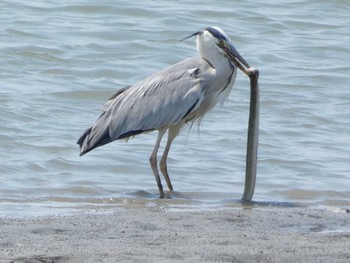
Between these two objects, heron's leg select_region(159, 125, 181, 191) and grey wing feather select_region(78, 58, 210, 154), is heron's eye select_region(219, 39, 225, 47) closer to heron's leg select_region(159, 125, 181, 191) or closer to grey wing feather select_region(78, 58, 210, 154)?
grey wing feather select_region(78, 58, 210, 154)

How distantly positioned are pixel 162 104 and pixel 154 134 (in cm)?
216

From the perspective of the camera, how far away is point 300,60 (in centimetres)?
1540

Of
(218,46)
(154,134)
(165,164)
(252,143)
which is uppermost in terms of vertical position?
(218,46)

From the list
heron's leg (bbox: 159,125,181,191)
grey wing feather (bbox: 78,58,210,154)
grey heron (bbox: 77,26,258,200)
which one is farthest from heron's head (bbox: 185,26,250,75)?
heron's leg (bbox: 159,125,181,191)

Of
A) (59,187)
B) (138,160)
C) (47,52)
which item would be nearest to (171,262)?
(59,187)

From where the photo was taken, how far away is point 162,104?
9344 mm

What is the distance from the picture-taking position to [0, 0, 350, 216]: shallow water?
9172 mm

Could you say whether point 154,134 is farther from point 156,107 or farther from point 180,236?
point 180,236

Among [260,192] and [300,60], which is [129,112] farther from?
[300,60]

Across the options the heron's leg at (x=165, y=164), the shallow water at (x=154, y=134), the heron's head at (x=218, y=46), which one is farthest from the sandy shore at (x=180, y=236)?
the heron's head at (x=218, y=46)

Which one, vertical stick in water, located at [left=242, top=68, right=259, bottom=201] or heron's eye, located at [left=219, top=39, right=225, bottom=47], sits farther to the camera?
heron's eye, located at [left=219, top=39, right=225, bottom=47]

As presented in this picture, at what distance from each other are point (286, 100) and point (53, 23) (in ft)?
15.8

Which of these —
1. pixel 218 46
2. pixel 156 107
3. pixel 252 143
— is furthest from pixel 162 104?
pixel 252 143

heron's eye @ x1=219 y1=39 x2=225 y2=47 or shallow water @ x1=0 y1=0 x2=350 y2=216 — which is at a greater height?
heron's eye @ x1=219 y1=39 x2=225 y2=47
